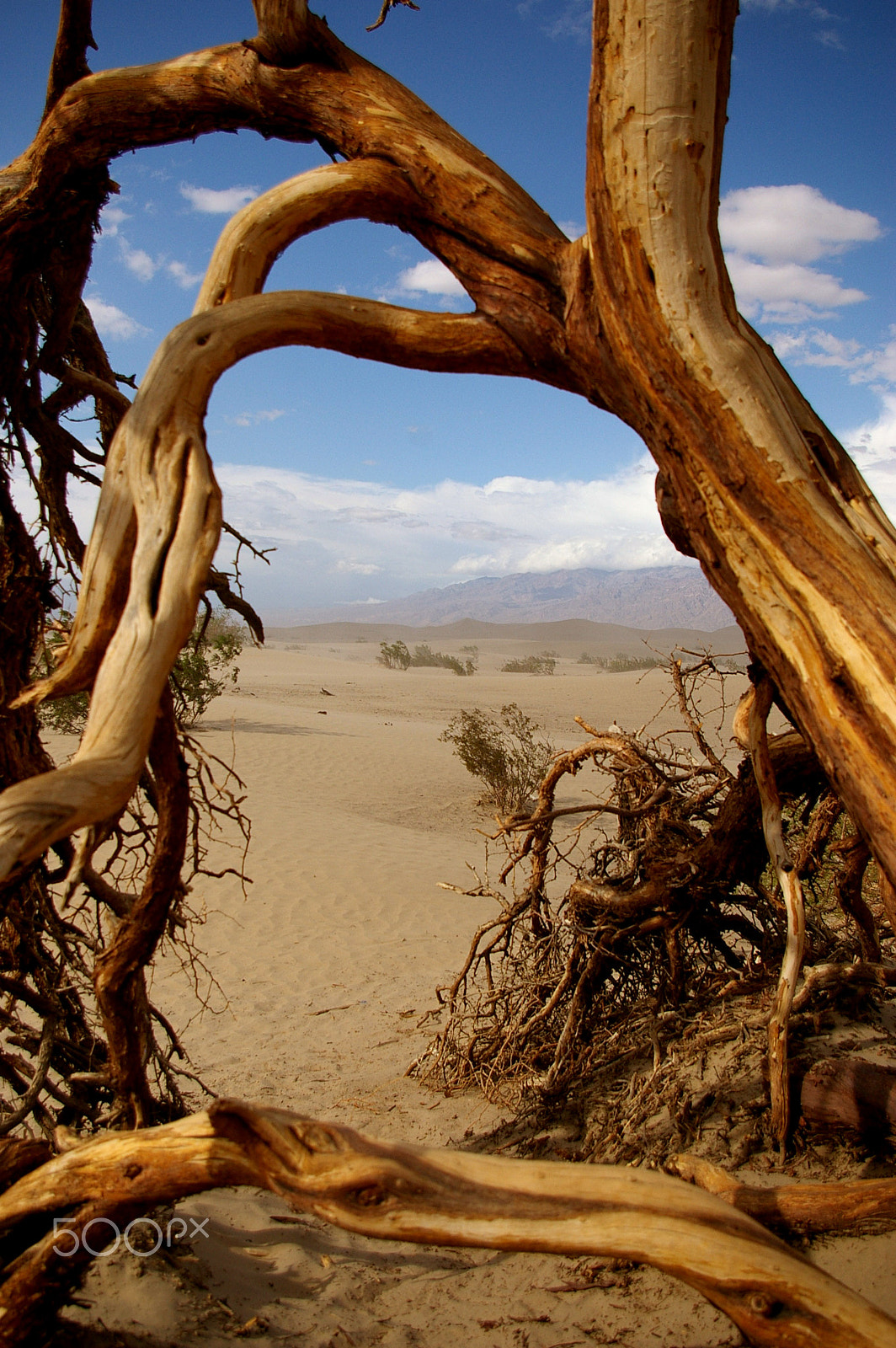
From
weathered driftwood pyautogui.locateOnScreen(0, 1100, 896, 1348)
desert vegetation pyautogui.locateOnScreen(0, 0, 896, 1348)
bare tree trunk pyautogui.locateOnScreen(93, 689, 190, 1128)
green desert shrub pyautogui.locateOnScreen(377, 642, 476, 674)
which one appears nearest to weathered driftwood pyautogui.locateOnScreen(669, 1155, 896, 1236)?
desert vegetation pyautogui.locateOnScreen(0, 0, 896, 1348)

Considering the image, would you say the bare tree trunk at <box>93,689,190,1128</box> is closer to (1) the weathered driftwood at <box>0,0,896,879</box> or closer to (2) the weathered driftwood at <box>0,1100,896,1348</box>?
(2) the weathered driftwood at <box>0,1100,896,1348</box>

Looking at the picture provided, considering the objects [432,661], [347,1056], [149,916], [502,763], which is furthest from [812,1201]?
[432,661]

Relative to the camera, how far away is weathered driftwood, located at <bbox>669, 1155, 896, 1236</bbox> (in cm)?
239

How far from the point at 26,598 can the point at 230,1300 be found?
8.15ft

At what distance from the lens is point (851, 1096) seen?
9.73ft

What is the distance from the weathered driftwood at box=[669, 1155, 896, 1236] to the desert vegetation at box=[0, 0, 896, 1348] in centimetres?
3

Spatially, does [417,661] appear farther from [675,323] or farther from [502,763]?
[675,323]

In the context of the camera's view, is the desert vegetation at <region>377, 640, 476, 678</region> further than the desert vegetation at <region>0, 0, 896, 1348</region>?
Yes

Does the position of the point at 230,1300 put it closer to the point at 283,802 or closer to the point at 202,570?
Answer: the point at 202,570

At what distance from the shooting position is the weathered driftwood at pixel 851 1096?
9.59 feet

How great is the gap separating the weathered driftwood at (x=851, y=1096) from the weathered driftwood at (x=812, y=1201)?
494 millimetres

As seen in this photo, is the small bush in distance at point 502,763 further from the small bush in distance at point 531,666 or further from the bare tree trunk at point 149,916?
the small bush in distance at point 531,666

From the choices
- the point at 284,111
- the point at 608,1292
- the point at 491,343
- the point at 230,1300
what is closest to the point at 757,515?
the point at 491,343

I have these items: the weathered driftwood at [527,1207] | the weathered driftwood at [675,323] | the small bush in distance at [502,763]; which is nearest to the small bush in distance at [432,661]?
the small bush in distance at [502,763]
